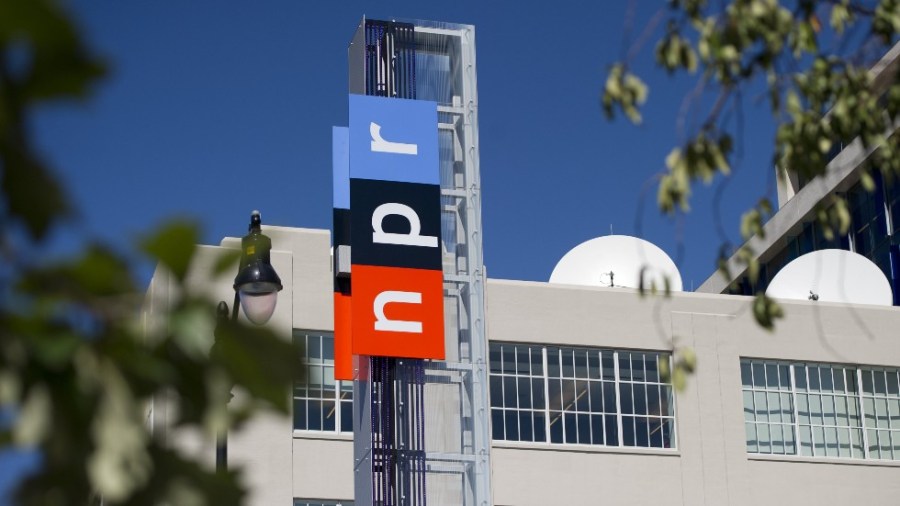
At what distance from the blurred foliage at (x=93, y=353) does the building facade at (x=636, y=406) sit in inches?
1192

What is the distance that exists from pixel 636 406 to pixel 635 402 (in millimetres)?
94

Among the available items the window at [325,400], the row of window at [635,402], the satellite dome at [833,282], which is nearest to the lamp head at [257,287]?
the row of window at [635,402]

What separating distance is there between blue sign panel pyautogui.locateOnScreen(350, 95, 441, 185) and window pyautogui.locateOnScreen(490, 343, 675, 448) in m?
6.25

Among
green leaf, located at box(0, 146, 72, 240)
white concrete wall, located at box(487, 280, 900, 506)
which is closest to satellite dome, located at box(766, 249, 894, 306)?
white concrete wall, located at box(487, 280, 900, 506)

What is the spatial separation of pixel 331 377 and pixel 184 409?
104 ft

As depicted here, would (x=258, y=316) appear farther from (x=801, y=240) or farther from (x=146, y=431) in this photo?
(x=801, y=240)

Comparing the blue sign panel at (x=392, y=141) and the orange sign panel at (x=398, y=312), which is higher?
the blue sign panel at (x=392, y=141)

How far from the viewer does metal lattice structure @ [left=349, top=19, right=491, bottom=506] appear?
96.8ft

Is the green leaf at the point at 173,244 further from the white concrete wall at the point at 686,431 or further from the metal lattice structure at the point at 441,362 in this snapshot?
the white concrete wall at the point at 686,431

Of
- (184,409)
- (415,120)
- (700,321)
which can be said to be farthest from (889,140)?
(700,321)

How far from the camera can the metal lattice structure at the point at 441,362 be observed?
2952 cm

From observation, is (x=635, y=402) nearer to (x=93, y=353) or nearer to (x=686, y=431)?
(x=686, y=431)

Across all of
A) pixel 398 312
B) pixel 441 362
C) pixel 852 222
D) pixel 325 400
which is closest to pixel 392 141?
pixel 398 312

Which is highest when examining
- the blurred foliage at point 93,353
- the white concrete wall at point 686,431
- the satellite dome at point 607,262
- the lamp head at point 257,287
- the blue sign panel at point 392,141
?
the satellite dome at point 607,262
